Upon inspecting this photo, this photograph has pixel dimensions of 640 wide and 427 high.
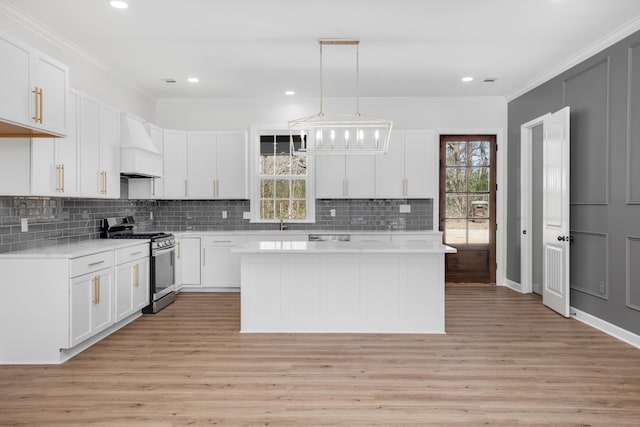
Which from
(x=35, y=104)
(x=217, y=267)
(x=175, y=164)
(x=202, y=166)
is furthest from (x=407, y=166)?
(x=35, y=104)

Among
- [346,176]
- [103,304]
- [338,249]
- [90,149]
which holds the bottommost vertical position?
[103,304]

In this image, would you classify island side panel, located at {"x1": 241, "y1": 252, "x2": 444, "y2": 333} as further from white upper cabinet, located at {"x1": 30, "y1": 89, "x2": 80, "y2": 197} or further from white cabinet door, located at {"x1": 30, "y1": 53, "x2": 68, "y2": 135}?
white cabinet door, located at {"x1": 30, "y1": 53, "x2": 68, "y2": 135}

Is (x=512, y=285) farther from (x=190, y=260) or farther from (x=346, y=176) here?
(x=190, y=260)

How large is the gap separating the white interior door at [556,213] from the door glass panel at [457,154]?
152 centimetres

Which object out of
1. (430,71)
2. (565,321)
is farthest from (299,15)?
(565,321)

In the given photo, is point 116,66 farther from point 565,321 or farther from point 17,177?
point 565,321

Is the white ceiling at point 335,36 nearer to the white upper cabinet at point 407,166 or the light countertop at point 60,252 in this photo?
the white upper cabinet at point 407,166

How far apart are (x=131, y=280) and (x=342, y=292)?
2.23 metres

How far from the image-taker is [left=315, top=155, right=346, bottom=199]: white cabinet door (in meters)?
6.00

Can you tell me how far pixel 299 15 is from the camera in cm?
351

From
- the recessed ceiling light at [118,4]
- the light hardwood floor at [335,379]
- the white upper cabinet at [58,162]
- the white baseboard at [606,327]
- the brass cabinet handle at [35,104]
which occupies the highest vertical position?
the recessed ceiling light at [118,4]

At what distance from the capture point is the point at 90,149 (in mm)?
4102

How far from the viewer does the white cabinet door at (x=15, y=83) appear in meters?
2.79

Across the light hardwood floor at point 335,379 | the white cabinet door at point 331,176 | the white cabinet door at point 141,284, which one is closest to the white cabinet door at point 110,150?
the white cabinet door at point 141,284
